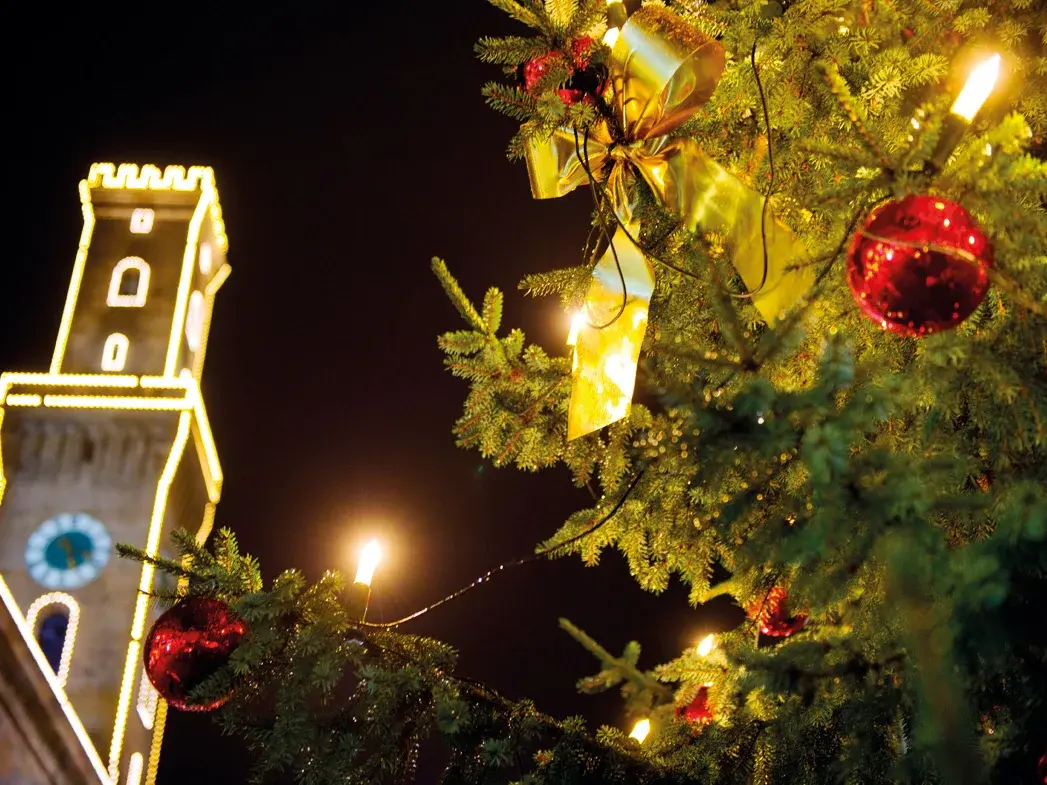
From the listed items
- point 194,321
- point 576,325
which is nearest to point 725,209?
point 576,325

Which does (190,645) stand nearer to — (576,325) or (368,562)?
(368,562)

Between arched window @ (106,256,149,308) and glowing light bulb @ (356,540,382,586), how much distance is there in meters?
17.1

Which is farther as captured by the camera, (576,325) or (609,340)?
(576,325)

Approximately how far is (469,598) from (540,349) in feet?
37.4

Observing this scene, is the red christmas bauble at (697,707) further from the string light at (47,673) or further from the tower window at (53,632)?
the tower window at (53,632)

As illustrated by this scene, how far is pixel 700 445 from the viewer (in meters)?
1.29

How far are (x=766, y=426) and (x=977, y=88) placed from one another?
662 millimetres

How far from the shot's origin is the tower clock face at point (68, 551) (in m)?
16.3

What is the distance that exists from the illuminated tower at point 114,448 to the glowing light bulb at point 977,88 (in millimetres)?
15475

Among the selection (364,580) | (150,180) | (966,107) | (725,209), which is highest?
(150,180)

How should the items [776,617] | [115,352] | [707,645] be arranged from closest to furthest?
[707,645]
[776,617]
[115,352]

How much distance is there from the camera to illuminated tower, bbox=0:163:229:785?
15766mm

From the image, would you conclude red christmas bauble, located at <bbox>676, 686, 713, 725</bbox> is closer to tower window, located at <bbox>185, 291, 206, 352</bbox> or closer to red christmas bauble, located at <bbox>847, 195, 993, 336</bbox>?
red christmas bauble, located at <bbox>847, 195, 993, 336</bbox>

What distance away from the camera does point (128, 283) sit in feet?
60.0
